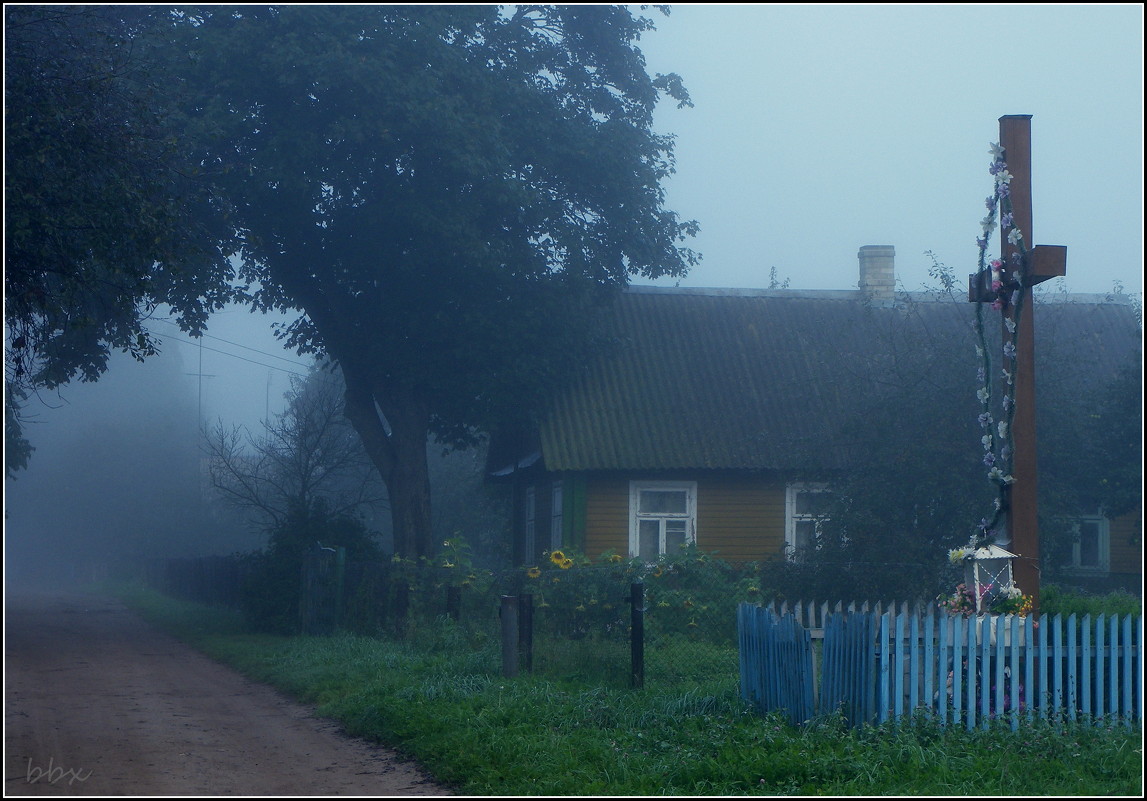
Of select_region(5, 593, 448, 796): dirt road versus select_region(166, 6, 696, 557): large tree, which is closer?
select_region(5, 593, 448, 796): dirt road

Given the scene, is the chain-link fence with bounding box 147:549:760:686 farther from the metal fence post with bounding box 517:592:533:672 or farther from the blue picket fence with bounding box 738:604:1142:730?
the blue picket fence with bounding box 738:604:1142:730

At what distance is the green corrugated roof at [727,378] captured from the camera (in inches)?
845

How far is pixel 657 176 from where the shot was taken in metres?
24.1

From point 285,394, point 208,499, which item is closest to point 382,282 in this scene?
point 285,394

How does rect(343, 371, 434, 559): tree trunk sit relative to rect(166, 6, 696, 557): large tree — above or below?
below

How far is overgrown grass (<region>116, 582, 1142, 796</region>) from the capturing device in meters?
7.01

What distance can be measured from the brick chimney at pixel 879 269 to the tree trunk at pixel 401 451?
36.4 ft

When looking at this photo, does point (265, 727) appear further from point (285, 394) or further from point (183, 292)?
point (285, 394)

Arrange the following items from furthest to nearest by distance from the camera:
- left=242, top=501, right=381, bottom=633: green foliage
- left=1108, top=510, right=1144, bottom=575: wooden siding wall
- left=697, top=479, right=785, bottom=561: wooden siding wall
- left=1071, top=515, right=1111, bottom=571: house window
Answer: left=1071, top=515, right=1111, bottom=571: house window, left=1108, top=510, right=1144, bottom=575: wooden siding wall, left=697, top=479, right=785, bottom=561: wooden siding wall, left=242, top=501, right=381, bottom=633: green foliage

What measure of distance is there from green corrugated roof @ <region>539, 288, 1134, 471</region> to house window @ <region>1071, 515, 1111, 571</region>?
3761 mm

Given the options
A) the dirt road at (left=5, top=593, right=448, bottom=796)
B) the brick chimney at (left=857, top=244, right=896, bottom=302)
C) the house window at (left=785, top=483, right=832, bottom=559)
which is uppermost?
the brick chimney at (left=857, top=244, right=896, bottom=302)

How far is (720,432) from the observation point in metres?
22.3

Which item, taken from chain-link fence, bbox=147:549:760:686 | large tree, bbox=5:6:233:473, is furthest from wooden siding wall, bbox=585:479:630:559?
large tree, bbox=5:6:233:473

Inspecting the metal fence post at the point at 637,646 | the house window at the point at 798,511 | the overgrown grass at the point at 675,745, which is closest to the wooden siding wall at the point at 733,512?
the house window at the point at 798,511
